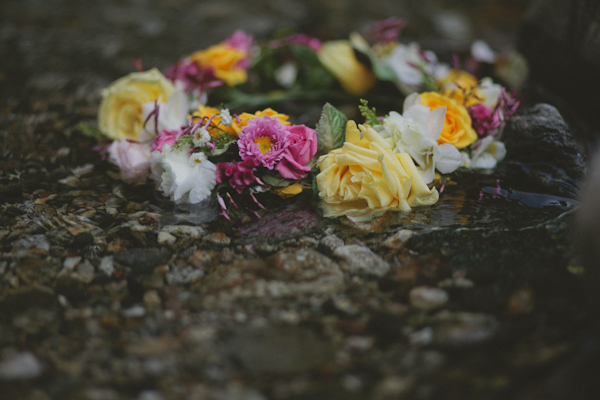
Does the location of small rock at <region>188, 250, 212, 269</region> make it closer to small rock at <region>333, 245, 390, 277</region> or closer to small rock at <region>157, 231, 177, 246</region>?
small rock at <region>157, 231, 177, 246</region>

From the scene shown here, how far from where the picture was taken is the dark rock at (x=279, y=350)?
73 centimetres

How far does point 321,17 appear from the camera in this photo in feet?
9.71

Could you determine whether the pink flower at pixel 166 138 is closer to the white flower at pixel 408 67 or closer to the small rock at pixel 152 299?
the small rock at pixel 152 299

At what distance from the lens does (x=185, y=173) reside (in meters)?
1.06

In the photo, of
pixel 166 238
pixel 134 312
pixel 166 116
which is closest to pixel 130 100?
pixel 166 116

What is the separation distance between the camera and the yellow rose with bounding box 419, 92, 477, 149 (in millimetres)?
1124

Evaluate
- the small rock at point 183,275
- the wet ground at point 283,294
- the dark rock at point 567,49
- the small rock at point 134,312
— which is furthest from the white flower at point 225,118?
the dark rock at point 567,49

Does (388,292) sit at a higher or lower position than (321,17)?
lower

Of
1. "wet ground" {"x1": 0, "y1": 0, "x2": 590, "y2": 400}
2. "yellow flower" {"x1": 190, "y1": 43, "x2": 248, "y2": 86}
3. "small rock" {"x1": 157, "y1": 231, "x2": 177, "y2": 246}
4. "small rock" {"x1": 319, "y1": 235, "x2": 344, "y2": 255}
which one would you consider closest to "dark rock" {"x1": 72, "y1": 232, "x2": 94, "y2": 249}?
"wet ground" {"x1": 0, "y1": 0, "x2": 590, "y2": 400}

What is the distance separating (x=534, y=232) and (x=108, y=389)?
0.92 meters

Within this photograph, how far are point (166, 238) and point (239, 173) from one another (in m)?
0.24

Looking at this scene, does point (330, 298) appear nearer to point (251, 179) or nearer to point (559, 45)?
point (251, 179)

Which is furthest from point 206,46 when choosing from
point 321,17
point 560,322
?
point 560,322

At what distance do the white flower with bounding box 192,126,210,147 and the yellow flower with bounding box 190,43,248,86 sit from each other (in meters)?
0.61
